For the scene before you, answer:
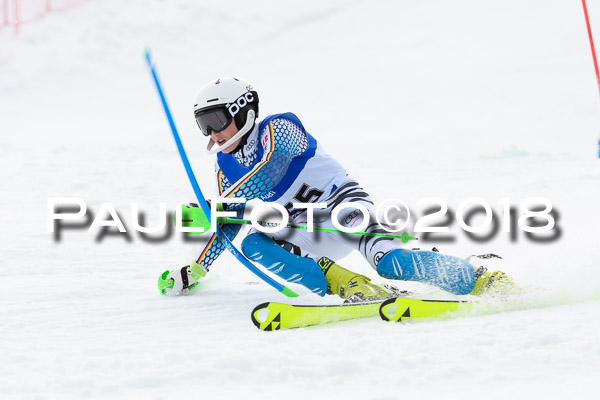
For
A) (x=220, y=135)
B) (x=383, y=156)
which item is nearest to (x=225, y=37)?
(x=383, y=156)

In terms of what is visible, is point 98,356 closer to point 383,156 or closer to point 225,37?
point 383,156

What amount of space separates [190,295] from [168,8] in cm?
1727

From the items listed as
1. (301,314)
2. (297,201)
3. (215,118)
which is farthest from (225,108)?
(301,314)

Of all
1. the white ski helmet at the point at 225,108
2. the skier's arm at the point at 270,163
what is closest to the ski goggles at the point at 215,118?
the white ski helmet at the point at 225,108

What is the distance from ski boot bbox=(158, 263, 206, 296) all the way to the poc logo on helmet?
0.96 metres

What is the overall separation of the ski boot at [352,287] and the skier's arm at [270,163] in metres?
0.51

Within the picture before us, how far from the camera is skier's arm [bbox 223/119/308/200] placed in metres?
3.56

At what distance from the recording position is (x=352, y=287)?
3551mm

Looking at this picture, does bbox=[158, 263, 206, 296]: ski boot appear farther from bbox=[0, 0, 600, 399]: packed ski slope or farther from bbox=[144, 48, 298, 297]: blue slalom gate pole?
bbox=[144, 48, 298, 297]: blue slalom gate pole

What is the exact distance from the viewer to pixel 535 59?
50.4 ft

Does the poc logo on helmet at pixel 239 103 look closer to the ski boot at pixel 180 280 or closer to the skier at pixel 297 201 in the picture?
the skier at pixel 297 201

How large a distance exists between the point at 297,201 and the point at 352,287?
602 millimetres

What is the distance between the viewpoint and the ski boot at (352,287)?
345cm

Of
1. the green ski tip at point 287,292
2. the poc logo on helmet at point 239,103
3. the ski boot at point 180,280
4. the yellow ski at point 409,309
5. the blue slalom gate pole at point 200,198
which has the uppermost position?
the poc logo on helmet at point 239,103
